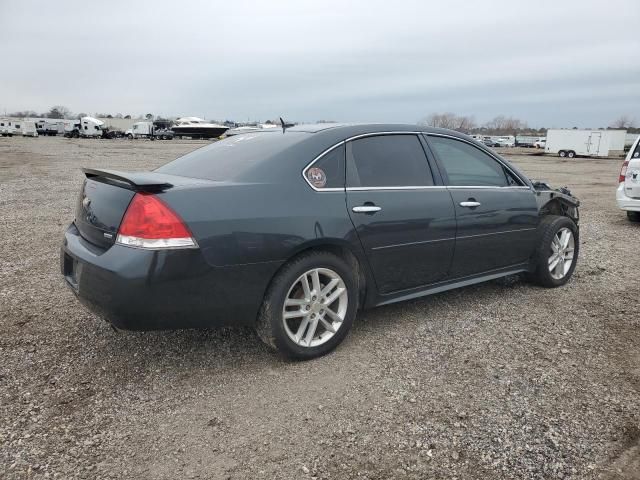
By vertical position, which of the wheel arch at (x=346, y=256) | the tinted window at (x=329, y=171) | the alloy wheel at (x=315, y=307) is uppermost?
the tinted window at (x=329, y=171)

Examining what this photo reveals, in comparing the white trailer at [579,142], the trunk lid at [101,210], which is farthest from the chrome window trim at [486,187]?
the white trailer at [579,142]

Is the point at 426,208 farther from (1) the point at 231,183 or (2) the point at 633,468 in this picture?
(2) the point at 633,468

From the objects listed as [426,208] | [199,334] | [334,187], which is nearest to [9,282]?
[199,334]

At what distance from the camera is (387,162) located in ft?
12.1

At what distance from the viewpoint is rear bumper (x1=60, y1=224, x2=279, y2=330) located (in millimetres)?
2676

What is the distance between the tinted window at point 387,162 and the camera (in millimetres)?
3521

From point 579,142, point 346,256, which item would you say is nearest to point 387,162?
point 346,256

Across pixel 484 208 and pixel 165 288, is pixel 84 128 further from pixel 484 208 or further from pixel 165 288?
pixel 165 288

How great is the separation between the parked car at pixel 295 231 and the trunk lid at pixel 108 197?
0.04 feet

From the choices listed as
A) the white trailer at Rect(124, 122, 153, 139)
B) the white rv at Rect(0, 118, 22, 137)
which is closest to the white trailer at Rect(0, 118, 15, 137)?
A: the white rv at Rect(0, 118, 22, 137)

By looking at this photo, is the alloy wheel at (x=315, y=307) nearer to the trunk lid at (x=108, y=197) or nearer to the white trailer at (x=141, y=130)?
the trunk lid at (x=108, y=197)

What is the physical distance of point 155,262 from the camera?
8.76 feet

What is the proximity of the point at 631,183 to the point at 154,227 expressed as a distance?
27.5ft

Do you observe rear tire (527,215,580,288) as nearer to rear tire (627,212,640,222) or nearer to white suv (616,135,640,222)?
white suv (616,135,640,222)
